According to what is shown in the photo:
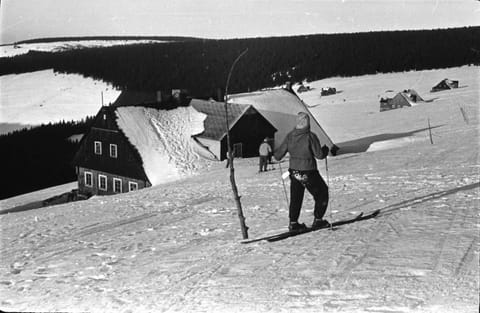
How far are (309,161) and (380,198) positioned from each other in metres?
4.23

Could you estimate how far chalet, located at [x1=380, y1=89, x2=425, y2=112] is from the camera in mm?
76000

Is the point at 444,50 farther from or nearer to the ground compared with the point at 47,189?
farther from the ground

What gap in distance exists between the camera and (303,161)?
7.90 m

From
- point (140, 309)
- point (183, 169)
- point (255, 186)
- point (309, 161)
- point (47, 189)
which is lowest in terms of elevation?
point (47, 189)

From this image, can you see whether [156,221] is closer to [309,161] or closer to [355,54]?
[309,161]

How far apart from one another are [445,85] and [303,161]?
83287 millimetres

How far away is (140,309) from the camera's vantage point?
5.74m

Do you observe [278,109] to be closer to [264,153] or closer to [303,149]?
[264,153]

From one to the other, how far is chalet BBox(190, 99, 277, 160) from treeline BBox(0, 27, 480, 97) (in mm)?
1783

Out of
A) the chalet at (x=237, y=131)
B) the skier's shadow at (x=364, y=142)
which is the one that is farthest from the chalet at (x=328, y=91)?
the chalet at (x=237, y=131)

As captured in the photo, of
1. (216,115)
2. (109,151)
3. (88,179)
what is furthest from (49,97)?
(216,115)

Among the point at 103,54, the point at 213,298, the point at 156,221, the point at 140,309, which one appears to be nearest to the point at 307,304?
the point at 213,298

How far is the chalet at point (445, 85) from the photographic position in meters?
85.5

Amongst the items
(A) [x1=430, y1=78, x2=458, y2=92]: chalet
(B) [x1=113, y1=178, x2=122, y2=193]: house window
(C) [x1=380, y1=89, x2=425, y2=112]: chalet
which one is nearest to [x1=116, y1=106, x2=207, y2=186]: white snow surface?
(B) [x1=113, y1=178, x2=122, y2=193]: house window
